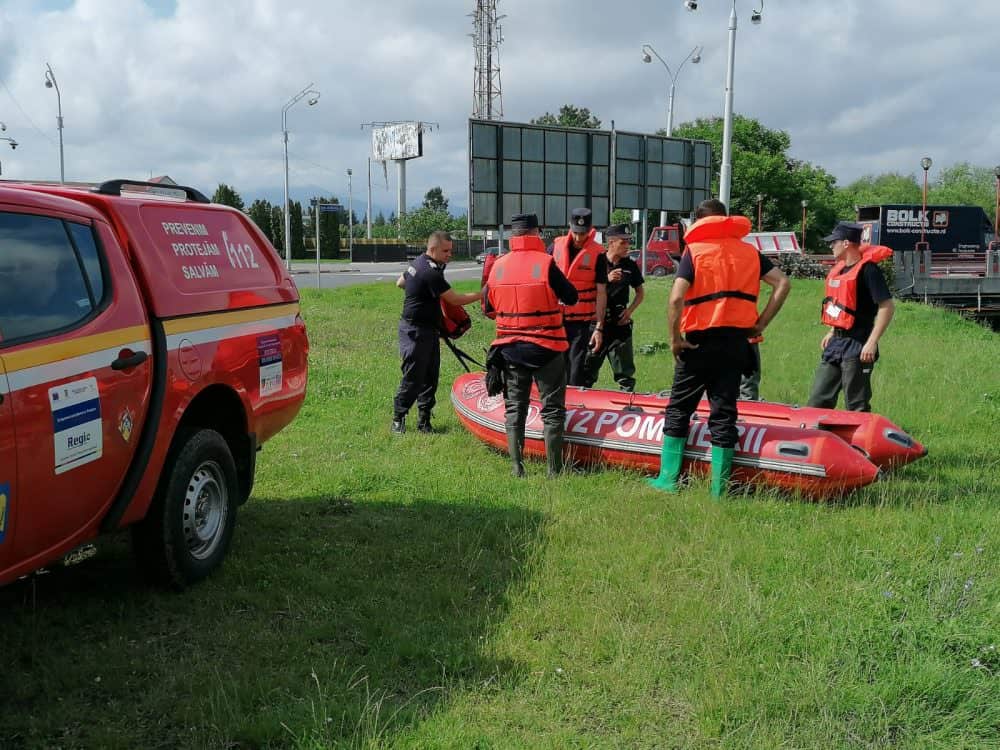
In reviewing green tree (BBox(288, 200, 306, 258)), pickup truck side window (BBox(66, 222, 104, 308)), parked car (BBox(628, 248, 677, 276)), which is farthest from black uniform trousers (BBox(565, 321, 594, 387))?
green tree (BBox(288, 200, 306, 258))

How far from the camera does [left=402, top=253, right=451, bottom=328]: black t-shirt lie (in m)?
8.05

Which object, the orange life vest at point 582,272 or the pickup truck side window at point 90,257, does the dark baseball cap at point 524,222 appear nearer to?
the orange life vest at point 582,272

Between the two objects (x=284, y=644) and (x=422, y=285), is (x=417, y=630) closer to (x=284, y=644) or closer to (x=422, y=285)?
(x=284, y=644)

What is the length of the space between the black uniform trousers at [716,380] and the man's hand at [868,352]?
147 centimetres

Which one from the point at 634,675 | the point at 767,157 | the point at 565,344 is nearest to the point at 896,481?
the point at 565,344

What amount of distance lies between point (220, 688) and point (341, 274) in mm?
40663

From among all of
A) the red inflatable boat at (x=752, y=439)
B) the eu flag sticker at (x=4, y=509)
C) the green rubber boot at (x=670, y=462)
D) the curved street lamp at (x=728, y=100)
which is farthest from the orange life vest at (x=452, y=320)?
the curved street lamp at (x=728, y=100)

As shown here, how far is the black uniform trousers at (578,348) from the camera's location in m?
8.53

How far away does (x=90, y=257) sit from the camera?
381 centimetres

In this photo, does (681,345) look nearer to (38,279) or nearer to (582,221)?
(582,221)

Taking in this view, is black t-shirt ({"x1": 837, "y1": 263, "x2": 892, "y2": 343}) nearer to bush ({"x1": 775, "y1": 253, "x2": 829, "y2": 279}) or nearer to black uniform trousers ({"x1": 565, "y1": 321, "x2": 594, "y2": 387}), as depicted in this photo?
black uniform trousers ({"x1": 565, "y1": 321, "x2": 594, "y2": 387})

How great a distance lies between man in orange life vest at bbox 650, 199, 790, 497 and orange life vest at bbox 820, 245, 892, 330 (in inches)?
50.1

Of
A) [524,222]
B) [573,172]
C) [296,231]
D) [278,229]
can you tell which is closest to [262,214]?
[278,229]

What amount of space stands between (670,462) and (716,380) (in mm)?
696
